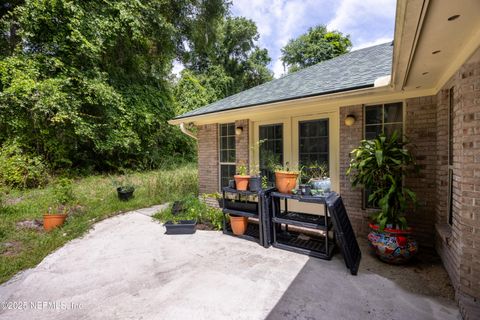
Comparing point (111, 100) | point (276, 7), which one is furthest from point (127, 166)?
point (276, 7)

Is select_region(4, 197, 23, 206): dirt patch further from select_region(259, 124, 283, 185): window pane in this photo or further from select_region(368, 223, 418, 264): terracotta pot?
select_region(368, 223, 418, 264): terracotta pot

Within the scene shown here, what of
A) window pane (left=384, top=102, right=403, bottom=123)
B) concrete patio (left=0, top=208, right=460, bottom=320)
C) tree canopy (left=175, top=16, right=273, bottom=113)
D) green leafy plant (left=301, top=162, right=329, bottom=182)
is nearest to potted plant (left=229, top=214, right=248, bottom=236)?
concrete patio (left=0, top=208, right=460, bottom=320)

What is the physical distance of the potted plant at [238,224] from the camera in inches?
163

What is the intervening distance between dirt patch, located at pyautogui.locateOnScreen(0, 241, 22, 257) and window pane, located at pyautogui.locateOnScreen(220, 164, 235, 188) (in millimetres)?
4001

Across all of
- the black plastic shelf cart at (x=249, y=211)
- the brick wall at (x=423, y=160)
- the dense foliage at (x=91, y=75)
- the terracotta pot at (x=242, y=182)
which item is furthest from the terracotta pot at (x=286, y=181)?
the dense foliage at (x=91, y=75)

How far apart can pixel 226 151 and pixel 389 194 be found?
3810 millimetres

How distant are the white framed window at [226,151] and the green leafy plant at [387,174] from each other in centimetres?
311

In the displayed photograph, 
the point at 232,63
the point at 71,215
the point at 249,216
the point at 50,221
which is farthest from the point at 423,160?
the point at 232,63

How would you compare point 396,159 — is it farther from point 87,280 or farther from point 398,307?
point 87,280

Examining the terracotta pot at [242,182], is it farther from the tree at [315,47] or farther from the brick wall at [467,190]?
the tree at [315,47]

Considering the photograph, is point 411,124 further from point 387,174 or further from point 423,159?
point 387,174

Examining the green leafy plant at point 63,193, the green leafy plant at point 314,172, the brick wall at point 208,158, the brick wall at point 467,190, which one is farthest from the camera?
the brick wall at point 208,158

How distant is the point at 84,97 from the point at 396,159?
9795 millimetres

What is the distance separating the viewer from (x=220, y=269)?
3002mm
